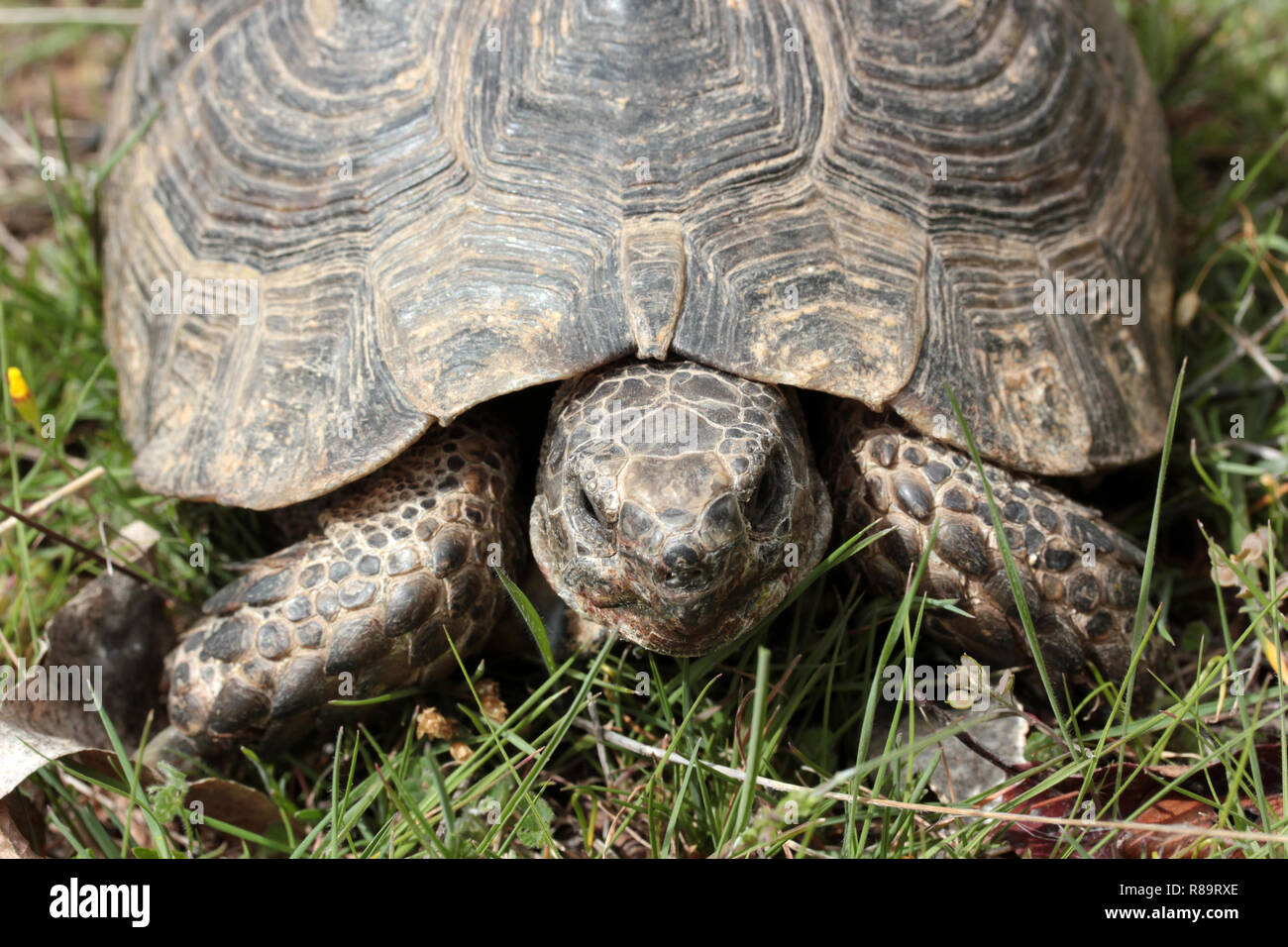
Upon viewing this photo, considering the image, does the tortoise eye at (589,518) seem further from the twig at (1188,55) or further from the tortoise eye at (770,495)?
the twig at (1188,55)

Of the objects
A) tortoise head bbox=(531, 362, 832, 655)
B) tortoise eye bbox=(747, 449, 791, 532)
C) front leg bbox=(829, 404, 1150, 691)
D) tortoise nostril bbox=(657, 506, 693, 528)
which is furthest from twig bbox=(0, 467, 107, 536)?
front leg bbox=(829, 404, 1150, 691)

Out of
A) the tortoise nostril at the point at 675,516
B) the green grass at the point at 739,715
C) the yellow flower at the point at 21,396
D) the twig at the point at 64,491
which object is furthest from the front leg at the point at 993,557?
the yellow flower at the point at 21,396

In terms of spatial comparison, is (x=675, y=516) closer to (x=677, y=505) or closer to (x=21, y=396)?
(x=677, y=505)

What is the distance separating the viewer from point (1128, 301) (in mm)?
3465

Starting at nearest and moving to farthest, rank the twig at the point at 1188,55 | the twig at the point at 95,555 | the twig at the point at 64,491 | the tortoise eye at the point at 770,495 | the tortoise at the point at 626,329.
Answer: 1. the tortoise eye at the point at 770,495
2. the tortoise at the point at 626,329
3. the twig at the point at 95,555
4. the twig at the point at 64,491
5. the twig at the point at 1188,55

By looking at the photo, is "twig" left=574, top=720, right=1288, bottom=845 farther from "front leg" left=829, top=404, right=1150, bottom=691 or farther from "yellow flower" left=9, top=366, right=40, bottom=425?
"yellow flower" left=9, top=366, right=40, bottom=425

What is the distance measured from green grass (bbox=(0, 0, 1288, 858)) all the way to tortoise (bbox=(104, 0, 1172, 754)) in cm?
24

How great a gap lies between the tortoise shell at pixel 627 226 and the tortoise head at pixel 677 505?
0.13m

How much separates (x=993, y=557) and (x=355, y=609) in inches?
64.1

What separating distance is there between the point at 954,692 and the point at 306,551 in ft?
5.60

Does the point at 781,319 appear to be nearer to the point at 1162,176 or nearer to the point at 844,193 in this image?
the point at 844,193

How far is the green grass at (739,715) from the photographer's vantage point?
2652 mm

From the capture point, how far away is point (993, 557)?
9.50 feet

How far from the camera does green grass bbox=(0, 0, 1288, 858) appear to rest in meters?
2.65
